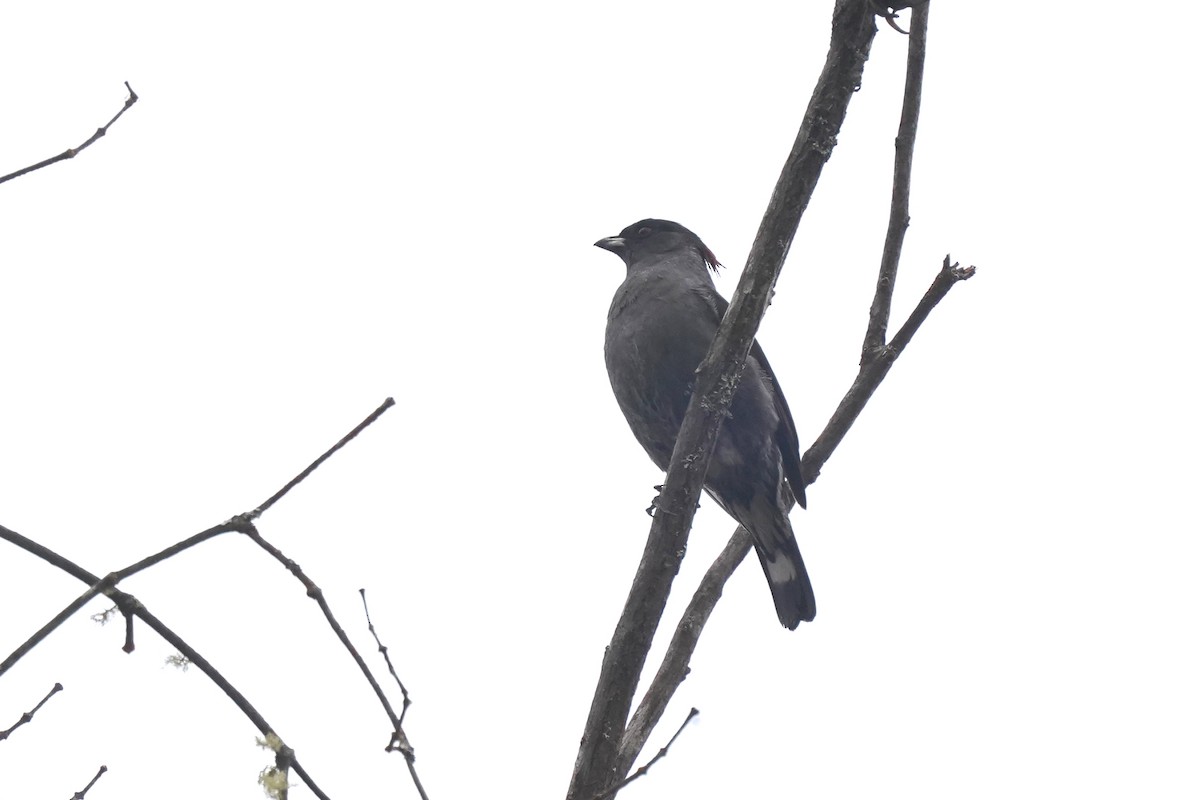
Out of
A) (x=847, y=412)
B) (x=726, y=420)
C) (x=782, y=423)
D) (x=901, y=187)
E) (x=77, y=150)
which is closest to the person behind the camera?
(x=77, y=150)

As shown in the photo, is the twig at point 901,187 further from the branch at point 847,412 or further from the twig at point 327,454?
the twig at point 327,454

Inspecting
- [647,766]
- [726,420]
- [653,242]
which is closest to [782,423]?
[726,420]

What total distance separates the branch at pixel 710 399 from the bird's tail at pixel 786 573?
2185mm

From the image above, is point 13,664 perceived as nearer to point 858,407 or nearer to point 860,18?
point 860,18

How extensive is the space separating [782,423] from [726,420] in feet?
1.07

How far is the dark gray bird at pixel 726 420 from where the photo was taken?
5266 mm

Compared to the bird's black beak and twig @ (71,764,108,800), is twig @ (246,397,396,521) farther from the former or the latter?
the bird's black beak

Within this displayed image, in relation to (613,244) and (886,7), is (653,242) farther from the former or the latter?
(886,7)

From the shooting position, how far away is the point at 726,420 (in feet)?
17.2

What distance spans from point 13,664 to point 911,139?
3305 mm

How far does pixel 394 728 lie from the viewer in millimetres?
2072

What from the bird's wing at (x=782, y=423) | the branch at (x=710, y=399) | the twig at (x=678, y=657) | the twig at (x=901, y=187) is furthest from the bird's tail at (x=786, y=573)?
the branch at (x=710, y=399)

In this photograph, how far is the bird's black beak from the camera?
653 cm

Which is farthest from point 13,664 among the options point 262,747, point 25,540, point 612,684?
point 612,684
